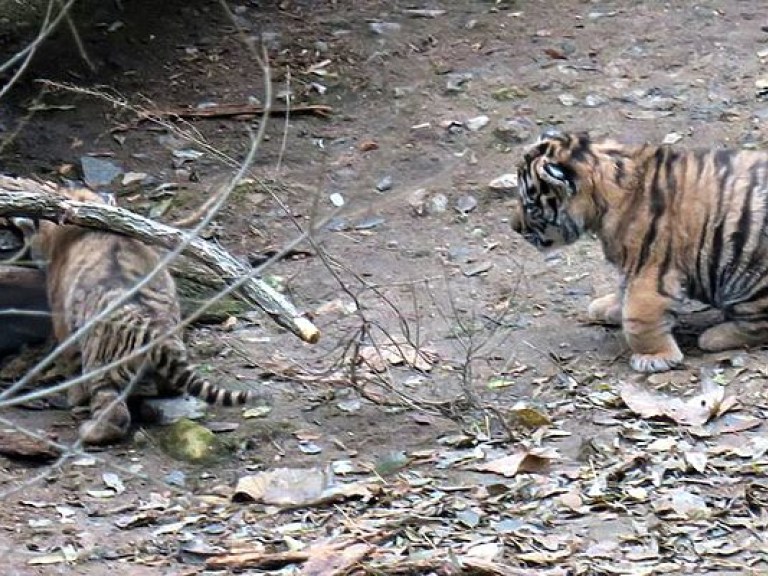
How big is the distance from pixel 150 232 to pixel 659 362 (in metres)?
2.33

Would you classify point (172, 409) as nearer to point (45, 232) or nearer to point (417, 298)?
point (45, 232)

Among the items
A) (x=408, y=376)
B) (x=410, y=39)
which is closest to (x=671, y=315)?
(x=408, y=376)

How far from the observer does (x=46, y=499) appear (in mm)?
6047

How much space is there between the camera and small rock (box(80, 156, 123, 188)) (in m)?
9.54

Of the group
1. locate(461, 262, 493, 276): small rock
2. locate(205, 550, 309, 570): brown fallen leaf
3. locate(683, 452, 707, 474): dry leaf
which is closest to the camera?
locate(205, 550, 309, 570): brown fallen leaf

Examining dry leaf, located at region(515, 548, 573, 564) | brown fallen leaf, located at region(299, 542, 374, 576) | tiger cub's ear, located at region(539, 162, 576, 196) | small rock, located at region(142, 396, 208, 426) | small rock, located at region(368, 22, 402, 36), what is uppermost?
tiger cub's ear, located at region(539, 162, 576, 196)

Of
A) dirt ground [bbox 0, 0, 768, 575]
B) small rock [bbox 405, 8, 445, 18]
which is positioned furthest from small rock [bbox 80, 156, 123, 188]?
small rock [bbox 405, 8, 445, 18]

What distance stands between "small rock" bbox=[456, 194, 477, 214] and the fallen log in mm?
2423

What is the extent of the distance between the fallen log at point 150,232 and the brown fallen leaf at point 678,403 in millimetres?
1390

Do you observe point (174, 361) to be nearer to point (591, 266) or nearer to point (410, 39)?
point (591, 266)

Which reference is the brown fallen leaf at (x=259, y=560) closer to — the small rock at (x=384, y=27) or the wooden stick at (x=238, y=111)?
the wooden stick at (x=238, y=111)

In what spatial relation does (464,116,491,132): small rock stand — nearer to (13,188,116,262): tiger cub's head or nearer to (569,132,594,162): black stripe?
(569,132,594,162): black stripe

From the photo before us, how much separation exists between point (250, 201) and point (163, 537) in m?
3.90

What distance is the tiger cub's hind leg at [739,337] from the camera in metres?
6.87
